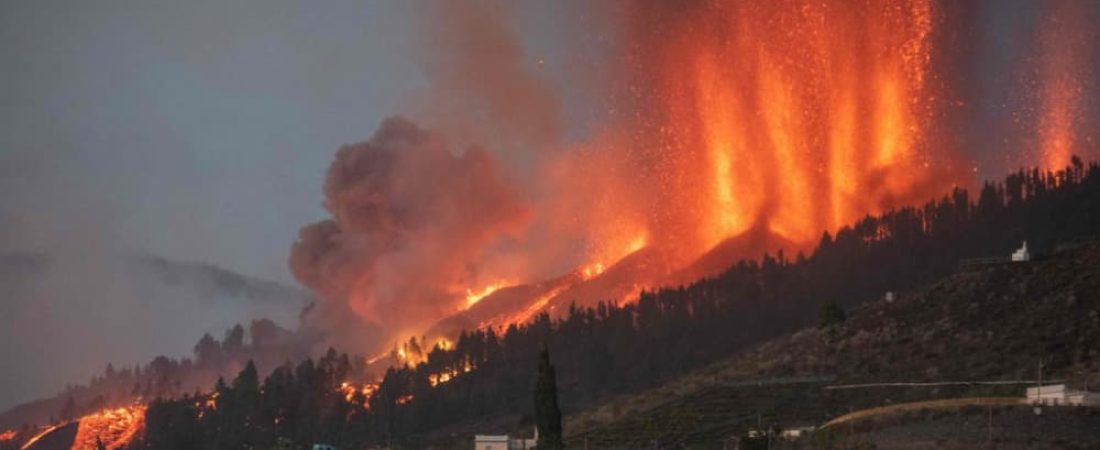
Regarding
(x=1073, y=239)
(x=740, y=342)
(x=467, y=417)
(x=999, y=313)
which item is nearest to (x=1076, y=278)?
(x=999, y=313)

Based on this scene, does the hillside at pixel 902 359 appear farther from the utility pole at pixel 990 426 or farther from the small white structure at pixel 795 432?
the small white structure at pixel 795 432

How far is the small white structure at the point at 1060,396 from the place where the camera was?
73.6m

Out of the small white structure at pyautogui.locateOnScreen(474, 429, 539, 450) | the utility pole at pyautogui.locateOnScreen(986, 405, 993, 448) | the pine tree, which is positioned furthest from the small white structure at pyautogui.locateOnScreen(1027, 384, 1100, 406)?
the small white structure at pyautogui.locateOnScreen(474, 429, 539, 450)

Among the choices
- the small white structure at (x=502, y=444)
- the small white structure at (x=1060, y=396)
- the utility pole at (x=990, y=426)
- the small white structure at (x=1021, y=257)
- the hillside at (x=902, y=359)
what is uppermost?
the small white structure at (x=1021, y=257)

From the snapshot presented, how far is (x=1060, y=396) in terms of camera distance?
7538 centimetres

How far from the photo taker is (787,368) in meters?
119

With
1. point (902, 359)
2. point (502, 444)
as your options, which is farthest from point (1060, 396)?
point (502, 444)

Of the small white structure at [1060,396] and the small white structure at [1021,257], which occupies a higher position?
the small white structure at [1021,257]

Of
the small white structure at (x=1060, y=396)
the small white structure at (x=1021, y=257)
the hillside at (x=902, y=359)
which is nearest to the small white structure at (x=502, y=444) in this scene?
the hillside at (x=902, y=359)

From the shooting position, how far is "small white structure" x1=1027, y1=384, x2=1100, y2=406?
242 feet

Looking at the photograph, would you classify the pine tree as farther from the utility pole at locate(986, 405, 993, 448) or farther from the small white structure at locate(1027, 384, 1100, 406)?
the small white structure at locate(1027, 384, 1100, 406)

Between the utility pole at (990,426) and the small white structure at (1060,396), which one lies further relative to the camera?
the small white structure at (1060,396)

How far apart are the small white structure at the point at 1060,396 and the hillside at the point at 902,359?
4047 mm

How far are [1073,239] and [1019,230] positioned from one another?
1879 centimetres
